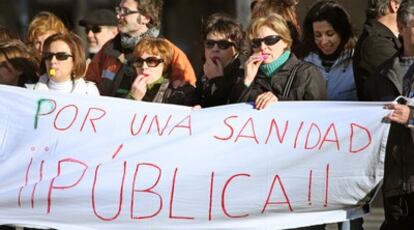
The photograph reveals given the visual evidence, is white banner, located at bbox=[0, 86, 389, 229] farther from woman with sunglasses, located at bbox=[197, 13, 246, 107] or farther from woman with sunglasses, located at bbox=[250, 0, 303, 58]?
woman with sunglasses, located at bbox=[250, 0, 303, 58]

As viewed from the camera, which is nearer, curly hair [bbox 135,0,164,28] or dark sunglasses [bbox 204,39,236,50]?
dark sunglasses [bbox 204,39,236,50]

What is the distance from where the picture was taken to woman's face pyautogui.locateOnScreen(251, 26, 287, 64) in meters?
7.22

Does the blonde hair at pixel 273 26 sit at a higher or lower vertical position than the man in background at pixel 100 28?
lower

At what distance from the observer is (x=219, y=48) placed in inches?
304

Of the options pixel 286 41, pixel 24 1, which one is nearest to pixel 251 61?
pixel 286 41

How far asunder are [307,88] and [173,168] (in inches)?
35.7

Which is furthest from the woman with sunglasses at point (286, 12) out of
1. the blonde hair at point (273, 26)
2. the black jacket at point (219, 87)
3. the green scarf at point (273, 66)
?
the green scarf at point (273, 66)

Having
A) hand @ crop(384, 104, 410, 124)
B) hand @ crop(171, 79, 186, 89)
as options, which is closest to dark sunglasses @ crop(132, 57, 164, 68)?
hand @ crop(171, 79, 186, 89)

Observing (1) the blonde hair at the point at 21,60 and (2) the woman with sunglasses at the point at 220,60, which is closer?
(2) the woman with sunglasses at the point at 220,60

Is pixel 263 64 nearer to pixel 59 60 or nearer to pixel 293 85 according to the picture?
pixel 293 85

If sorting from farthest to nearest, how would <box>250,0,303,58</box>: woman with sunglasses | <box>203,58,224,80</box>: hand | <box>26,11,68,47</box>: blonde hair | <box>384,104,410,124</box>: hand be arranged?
<box>26,11,68,47</box>: blonde hair < <box>250,0,303,58</box>: woman with sunglasses < <box>203,58,224,80</box>: hand < <box>384,104,410,124</box>: hand

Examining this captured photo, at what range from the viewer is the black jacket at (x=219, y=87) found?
7.59 metres

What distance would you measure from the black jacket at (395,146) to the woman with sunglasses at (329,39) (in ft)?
2.36

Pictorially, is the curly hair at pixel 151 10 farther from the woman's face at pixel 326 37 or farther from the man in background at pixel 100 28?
the woman's face at pixel 326 37
